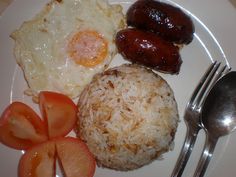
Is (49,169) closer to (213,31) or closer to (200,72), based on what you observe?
(200,72)

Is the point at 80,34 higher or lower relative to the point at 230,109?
higher

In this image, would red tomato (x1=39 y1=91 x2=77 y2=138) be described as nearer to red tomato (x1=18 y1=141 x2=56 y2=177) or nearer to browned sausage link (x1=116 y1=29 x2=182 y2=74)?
red tomato (x1=18 y1=141 x2=56 y2=177)

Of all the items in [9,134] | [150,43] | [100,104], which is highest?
[150,43]

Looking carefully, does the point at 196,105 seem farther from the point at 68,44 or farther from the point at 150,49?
the point at 68,44

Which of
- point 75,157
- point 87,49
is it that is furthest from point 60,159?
point 87,49

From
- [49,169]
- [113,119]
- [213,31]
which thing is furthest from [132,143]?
[213,31]

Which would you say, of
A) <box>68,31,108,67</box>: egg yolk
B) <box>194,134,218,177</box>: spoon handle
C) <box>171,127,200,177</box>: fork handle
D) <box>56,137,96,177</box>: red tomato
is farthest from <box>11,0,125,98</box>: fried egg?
<box>194,134,218,177</box>: spoon handle
